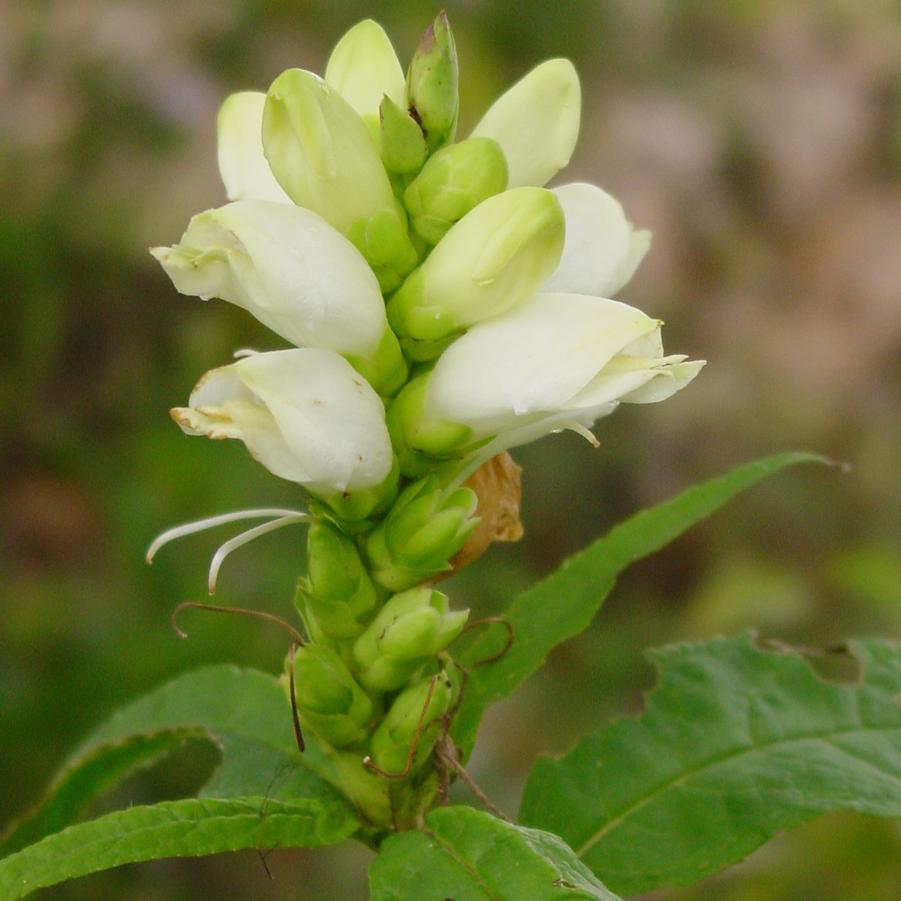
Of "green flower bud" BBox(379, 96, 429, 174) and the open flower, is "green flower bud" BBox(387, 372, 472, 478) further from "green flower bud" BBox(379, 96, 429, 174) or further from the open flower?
"green flower bud" BBox(379, 96, 429, 174)

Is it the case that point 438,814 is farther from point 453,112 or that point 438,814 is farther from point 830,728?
point 453,112

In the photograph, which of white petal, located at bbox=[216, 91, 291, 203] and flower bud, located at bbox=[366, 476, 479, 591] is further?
white petal, located at bbox=[216, 91, 291, 203]

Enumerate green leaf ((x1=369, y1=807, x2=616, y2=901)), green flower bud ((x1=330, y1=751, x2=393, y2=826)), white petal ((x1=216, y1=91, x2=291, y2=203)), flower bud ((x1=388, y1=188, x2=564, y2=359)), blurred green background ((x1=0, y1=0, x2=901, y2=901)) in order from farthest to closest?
blurred green background ((x1=0, y1=0, x2=901, y2=901)) < white petal ((x1=216, y1=91, x2=291, y2=203)) < green flower bud ((x1=330, y1=751, x2=393, y2=826)) < flower bud ((x1=388, y1=188, x2=564, y2=359)) < green leaf ((x1=369, y1=807, x2=616, y2=901))

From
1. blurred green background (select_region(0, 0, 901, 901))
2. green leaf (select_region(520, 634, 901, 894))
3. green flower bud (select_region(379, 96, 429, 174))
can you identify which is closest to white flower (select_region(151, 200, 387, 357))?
green flower bud (select_region(379, 96, 429, 174))

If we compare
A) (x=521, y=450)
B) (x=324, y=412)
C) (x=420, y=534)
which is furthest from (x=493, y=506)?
(x=521, y=450)

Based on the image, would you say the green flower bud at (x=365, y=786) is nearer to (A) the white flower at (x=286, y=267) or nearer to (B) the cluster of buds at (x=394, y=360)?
(B) the cluster of buds at (x=394, y=360)

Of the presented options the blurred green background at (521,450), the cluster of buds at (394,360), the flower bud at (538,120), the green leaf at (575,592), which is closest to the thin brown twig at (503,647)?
the green leaf at (575,592)
